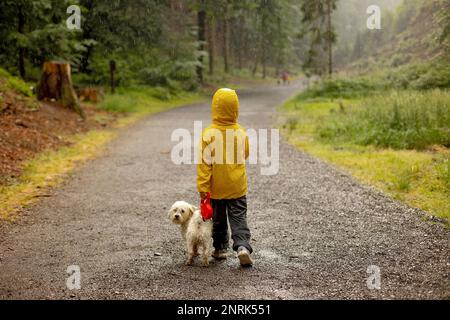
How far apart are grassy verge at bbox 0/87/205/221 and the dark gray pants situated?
351 centimetres

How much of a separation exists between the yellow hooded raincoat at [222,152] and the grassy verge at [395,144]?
134 inches

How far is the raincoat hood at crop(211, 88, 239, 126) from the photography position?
5496 mm

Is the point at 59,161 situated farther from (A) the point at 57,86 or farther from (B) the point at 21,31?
(B) the point at 21,31

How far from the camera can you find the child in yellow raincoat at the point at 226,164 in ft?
18.1

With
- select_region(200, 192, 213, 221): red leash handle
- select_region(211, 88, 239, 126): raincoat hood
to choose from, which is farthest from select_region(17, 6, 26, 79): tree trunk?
select_region(200, 192, 213, 221): red leash handle

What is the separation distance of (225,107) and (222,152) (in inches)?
19.6

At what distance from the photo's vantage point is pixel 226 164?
18.2 feet

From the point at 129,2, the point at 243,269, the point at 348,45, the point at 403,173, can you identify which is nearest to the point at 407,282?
the point at 243,269

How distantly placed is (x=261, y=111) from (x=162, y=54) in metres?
9.01

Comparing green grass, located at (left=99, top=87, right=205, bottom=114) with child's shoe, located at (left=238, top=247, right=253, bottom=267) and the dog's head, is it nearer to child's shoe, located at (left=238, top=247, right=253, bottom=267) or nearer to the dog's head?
the dog's head

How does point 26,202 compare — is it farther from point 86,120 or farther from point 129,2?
point 129,2

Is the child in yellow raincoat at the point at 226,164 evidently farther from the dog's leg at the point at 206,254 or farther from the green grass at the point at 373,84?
the green grass at the point at 373,84

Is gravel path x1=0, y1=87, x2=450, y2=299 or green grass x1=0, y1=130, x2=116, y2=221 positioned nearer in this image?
gravel path x1=0, y1=87, x2=450, y2=299

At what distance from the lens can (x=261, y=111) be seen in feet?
78.7
